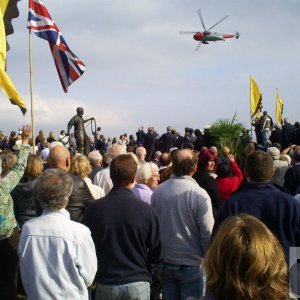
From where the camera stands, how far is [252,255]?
1918mm

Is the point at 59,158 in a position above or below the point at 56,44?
below

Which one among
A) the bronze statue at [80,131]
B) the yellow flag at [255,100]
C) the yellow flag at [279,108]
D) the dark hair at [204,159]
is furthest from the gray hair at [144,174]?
the yellow flag at [279,108]

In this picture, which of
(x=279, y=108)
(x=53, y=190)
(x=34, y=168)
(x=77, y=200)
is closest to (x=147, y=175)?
(x=77, y=200)

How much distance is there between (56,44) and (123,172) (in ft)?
29.1

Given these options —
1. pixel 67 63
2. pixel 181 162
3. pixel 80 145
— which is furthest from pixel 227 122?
pixel 181 162

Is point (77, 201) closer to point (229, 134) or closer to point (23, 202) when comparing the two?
point (23, 202)

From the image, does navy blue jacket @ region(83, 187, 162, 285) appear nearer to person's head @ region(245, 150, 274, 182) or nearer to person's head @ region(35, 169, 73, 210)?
person's head @ region(35, 169, 73, 210)

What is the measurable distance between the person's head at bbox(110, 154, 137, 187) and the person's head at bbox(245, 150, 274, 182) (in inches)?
38.8

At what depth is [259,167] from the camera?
13.6 feet

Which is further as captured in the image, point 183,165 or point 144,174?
point 144,174

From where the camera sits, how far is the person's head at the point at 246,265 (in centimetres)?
192

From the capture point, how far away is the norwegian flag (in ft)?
40.0

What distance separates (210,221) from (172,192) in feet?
1.50

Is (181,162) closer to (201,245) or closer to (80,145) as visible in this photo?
(201,245)
